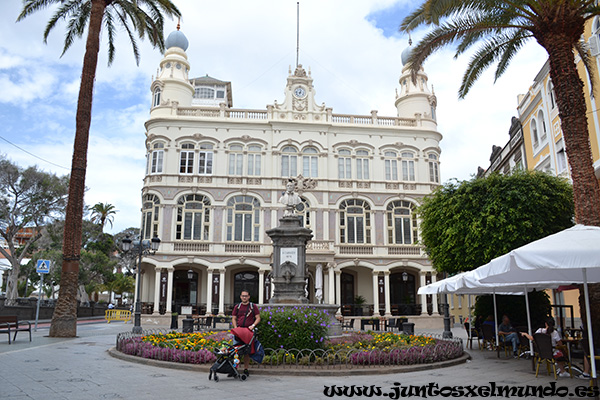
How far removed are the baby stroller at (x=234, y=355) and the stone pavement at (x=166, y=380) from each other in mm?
183

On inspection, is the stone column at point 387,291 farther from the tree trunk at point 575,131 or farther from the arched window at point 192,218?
the tree trunk at point 575,131

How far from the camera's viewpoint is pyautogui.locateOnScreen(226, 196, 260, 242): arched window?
35062 mm

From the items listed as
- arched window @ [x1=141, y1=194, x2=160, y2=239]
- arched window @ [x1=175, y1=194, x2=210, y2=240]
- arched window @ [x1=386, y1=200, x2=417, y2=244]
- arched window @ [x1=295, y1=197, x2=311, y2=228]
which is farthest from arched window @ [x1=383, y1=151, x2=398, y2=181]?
arched window @ [x1=141, y1=194, x2=160, y2=239]

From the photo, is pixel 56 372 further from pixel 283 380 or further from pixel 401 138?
pixel 401 138

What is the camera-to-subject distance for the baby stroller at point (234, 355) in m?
9.23

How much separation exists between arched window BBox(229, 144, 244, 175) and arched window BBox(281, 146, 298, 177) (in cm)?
309

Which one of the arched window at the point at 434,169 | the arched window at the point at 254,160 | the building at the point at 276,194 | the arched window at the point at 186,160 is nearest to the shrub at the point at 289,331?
the building at the point at 276,194

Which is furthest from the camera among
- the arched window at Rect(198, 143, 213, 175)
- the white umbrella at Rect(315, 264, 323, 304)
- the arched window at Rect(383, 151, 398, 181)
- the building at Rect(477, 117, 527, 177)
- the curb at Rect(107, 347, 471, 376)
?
the arched window at Rect(383, 151, 398, 181)

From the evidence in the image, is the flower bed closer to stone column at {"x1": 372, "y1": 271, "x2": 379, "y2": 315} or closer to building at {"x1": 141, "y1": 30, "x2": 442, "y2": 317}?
building at {"x1": 141, "y1": 30, "x2": 442, "y2": 317}

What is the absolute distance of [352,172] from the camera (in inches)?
1453

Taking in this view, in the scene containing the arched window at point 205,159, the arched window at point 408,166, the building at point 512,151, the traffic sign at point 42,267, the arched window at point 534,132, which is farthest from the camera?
the arched window at point 408,166

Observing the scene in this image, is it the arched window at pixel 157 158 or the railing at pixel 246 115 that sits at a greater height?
the railing at pixel 246 115

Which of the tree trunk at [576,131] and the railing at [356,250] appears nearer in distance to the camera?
the tree trunk at [576,131]

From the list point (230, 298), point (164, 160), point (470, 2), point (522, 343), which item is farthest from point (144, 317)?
point (470, 2)
